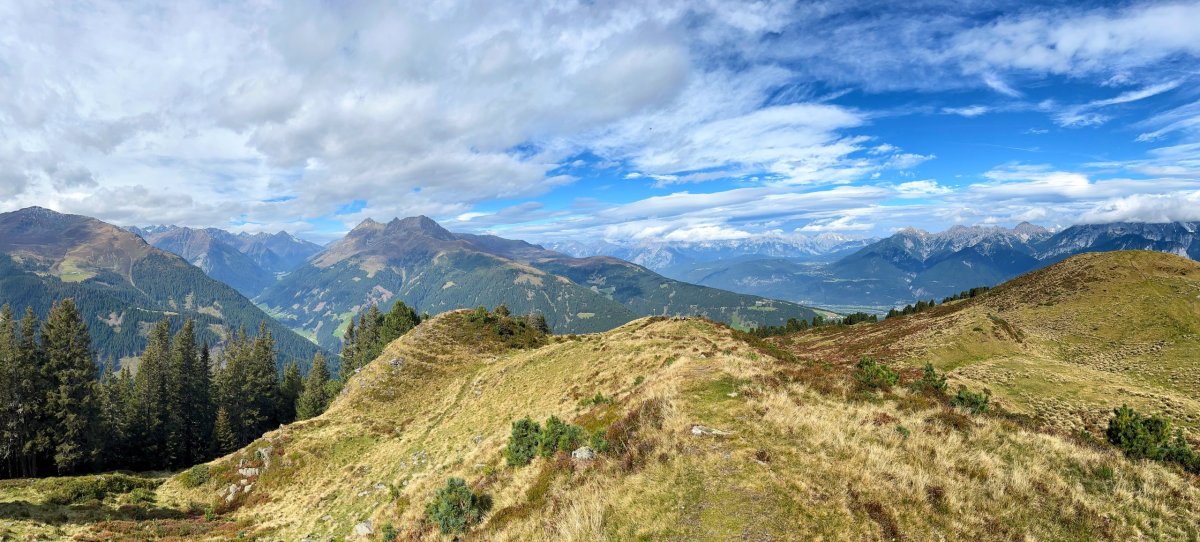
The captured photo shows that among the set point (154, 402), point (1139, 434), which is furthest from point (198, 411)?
point (1139, 434)

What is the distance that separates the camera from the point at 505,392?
41031 millimetres

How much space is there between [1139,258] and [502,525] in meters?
118

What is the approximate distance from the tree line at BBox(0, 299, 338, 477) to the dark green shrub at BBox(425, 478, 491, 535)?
66.1 m

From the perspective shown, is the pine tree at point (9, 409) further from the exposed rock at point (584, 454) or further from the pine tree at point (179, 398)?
the exposed rock at point (584, 454)

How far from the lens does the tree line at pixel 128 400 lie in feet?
167

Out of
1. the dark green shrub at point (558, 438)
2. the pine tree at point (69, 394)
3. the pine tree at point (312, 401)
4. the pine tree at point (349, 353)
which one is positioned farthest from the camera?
the pine tree at point (349, 353)

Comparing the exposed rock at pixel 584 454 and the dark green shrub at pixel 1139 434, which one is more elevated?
the exposed rock at pixel 584 454

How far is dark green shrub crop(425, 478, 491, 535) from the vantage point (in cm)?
1506

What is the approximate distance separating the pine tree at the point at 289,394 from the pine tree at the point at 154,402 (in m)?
16.7

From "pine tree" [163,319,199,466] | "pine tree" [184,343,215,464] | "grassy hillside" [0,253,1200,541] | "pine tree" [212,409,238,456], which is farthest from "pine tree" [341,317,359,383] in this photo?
"grassy hillside" [0,253,1200,541]

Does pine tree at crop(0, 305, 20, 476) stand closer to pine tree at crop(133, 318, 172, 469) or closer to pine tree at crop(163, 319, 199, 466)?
pine tree at crop(133, 318, 172, 469)

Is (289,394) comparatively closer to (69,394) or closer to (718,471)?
(69,394)

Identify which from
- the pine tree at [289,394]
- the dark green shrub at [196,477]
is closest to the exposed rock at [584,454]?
the dark green shrub at [196,477]

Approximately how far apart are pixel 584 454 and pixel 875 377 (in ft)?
53.5
